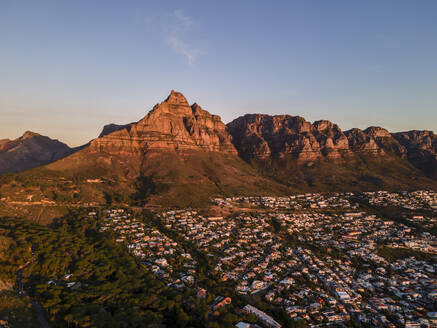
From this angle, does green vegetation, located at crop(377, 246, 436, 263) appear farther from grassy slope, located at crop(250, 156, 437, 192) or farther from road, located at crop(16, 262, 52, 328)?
road, located at crop(16, 262, 52, 328)

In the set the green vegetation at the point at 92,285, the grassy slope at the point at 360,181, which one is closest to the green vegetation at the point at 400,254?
the green vegetation at the point at 92,285

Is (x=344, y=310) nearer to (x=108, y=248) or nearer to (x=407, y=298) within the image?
(x=407, y=298)

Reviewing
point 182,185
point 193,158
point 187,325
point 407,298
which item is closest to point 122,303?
point 187,325

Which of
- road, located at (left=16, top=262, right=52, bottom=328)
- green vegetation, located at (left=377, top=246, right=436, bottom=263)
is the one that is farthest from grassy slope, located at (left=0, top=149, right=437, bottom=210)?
green vegetation, located at (left=377, top=246, right=436, bottom=263)

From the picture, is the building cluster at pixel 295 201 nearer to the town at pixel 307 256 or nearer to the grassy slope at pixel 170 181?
the town at pixel 307 256


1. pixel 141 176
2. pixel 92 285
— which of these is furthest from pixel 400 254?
pixel 141 176

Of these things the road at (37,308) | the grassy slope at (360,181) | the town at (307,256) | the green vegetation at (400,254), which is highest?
the grassy slope at (360,181)

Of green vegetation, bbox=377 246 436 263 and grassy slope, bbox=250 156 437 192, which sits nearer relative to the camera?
green vegetation, bbox=377 246 436 263

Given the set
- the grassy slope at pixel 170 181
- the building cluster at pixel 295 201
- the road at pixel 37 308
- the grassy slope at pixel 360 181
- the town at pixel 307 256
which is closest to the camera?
the road at pixel 37 308
